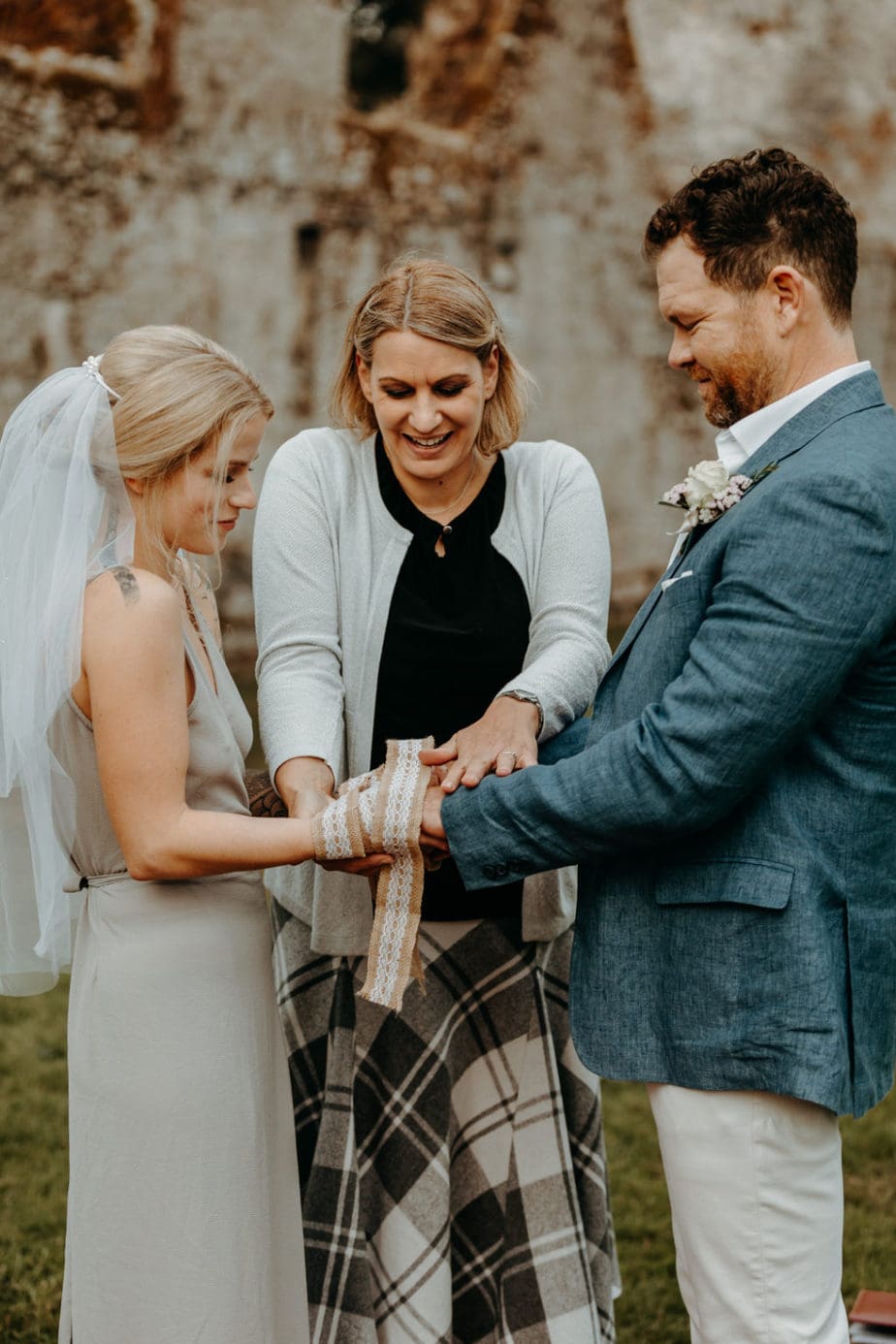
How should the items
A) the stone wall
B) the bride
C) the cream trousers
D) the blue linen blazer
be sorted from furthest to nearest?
the stone wall
the bride
the cream trousers
the blue linen blazer

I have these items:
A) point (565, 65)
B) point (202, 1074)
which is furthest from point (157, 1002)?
point (565, 65)

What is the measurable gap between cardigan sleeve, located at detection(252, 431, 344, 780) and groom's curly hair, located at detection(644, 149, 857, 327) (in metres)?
0.97

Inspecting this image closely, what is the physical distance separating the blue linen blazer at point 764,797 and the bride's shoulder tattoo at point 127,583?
2.23ft

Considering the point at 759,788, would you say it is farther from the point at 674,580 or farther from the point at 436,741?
the point at 436,741

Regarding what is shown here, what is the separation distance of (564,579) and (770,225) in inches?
34.6

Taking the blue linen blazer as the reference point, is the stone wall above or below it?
above

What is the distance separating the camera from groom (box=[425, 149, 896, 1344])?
6.87ft

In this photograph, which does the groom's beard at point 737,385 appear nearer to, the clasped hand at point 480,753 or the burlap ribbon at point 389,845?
the clasped hand at point 480,753

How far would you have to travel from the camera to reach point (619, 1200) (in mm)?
4316

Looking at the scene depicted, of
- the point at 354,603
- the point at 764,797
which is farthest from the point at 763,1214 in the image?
the point at 354,603

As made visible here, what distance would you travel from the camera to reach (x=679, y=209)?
231cm

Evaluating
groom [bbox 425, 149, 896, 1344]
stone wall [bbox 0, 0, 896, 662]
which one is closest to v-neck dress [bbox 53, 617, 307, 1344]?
groom [bbox 425, 149, 896, 1344]

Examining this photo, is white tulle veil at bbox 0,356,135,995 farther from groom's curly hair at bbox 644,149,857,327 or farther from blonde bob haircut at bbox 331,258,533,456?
groom's curly hair at bbox 644,149,857,327

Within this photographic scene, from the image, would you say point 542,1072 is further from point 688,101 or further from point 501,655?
point 688,101
